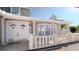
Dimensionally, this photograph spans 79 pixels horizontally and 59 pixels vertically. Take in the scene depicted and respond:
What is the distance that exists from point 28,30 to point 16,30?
1.08ft

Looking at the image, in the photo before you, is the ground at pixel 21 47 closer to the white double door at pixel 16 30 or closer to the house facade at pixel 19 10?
the white double door at pixel 16 30

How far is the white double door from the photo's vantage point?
5.86 meters

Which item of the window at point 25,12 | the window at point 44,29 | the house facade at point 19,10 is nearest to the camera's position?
the house facade at point 19,10

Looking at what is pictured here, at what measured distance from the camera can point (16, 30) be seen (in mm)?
6016

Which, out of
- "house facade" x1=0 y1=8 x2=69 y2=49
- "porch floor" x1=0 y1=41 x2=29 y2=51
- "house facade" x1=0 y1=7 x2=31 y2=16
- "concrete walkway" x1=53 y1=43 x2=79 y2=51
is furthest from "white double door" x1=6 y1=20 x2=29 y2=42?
"concrete walkway" x1=53 y1=43 x2=79 y2=51

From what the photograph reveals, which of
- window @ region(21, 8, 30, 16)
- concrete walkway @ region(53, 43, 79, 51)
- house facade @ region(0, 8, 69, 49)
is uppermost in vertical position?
window @ region(21, 8, 30, 16)

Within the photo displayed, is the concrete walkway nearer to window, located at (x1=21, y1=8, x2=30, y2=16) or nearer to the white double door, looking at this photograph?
the white double door

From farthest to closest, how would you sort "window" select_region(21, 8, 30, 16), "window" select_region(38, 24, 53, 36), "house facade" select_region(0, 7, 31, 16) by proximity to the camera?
"window" select_region(38, 24, 53, 36) → "window" select_region(21, 8, 30, 16) → "house facade" select_region(0, 7, 31, 16)

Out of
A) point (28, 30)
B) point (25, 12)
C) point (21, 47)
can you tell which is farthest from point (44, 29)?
point (21, 47)

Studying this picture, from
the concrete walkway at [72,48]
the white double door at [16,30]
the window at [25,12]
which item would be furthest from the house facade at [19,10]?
the concrete walkway at [72,48]

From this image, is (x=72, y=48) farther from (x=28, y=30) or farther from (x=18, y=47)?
(x=18, y=47)

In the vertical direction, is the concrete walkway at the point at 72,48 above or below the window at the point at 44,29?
below

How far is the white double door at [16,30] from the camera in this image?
586cm
